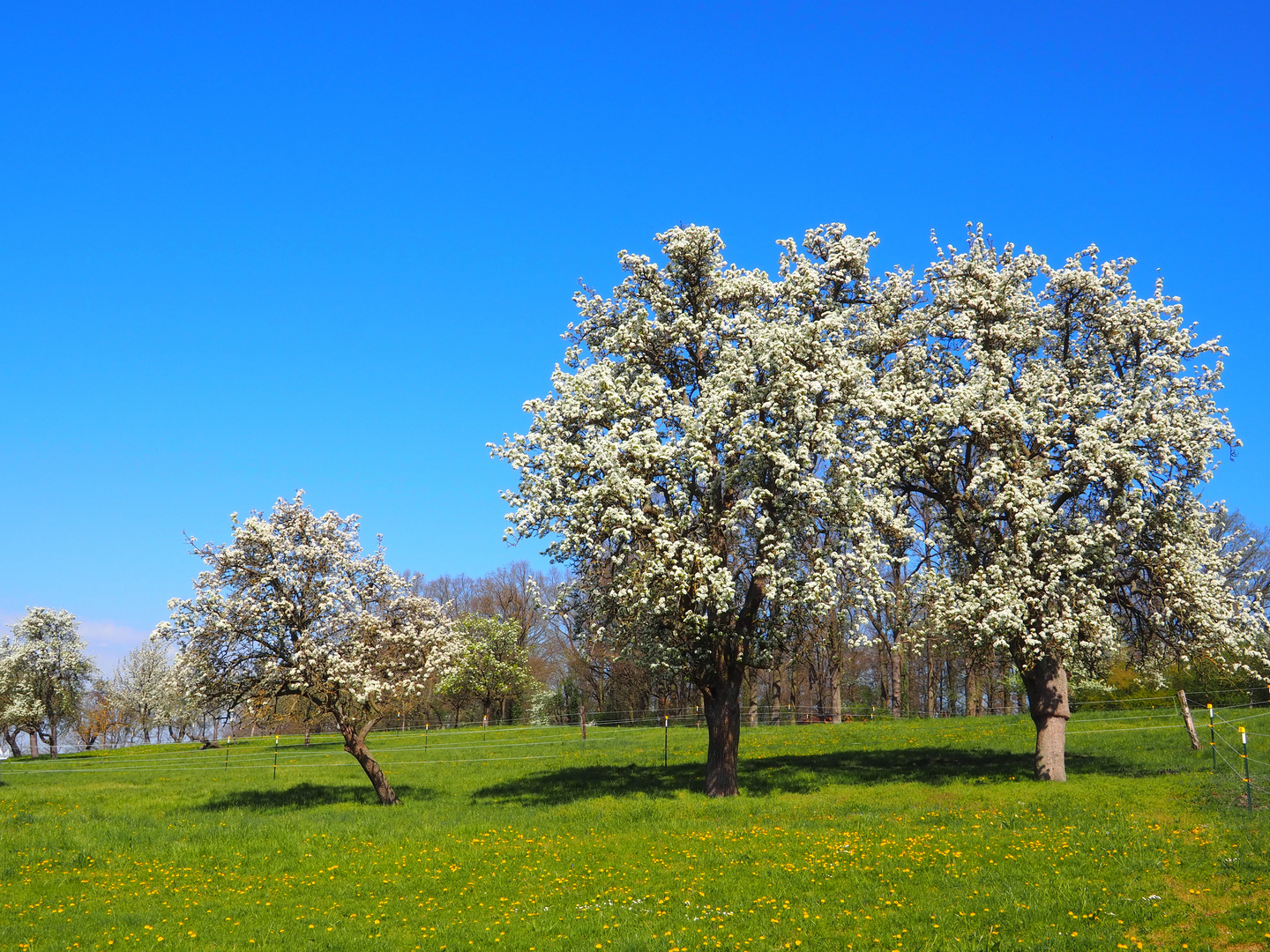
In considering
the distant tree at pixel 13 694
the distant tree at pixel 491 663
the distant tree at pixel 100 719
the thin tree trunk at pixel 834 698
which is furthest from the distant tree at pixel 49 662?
the thin tree trunk at pixel 834 698

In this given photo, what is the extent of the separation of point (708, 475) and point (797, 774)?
454 inches

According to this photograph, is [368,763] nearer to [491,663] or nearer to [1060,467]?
[1060,467]

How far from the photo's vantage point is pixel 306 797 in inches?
1187

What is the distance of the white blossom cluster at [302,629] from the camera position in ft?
86.7

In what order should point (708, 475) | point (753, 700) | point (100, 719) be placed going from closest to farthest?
1. point (708, 475)
2. point (753, 700)
3. point (100, 719)

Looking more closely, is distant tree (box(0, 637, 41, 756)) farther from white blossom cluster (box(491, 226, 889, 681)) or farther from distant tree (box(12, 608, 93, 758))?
white blossom cluster (box(491, 226, 889, 681))

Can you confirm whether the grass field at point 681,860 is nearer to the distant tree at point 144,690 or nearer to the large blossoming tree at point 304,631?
the large blossoming tree at point 304,631

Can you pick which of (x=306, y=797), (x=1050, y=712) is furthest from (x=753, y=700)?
(x=306, y=797)

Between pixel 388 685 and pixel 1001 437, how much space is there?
20.1 meters

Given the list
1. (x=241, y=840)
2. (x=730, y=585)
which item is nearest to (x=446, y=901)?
(x=241, y=840)

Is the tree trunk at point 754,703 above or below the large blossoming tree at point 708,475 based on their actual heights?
below

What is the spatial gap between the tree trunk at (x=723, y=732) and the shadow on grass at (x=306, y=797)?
32.7 feet

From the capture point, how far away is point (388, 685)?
2722cm

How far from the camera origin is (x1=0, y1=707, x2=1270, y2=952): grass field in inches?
534
